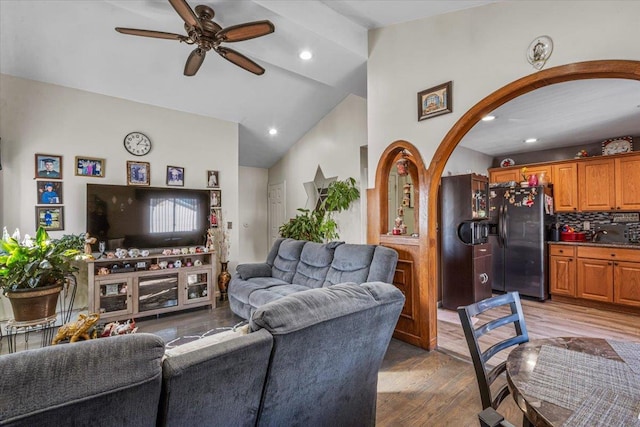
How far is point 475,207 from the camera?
4.08 meters

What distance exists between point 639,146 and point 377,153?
383 cm

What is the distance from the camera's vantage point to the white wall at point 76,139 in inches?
136

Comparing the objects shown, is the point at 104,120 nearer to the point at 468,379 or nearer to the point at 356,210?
the point at 356,210

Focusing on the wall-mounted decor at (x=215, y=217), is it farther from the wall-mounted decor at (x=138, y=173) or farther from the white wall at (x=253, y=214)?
the white wall at (x=253, y=214)

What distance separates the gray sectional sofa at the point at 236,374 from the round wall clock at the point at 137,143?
3.98m

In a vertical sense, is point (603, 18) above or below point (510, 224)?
above

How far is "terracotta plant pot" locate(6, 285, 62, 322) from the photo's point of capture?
8.10 feet

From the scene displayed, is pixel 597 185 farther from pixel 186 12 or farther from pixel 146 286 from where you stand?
pixel 146 286

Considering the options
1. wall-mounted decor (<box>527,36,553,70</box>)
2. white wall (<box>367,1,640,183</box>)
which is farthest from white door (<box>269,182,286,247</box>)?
wall-mounted decor (<box>527,36,553,70</box>)

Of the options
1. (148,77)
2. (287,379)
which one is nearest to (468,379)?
(287,379)

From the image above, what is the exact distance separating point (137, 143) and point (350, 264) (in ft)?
11.2

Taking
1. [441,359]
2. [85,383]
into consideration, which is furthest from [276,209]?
[85,383]

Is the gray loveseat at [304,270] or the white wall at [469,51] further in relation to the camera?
the gray loveseat at [304,270]

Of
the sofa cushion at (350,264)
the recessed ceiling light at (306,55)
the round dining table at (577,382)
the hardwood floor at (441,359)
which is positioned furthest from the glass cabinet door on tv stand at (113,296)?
the round dining table at (577,382)
